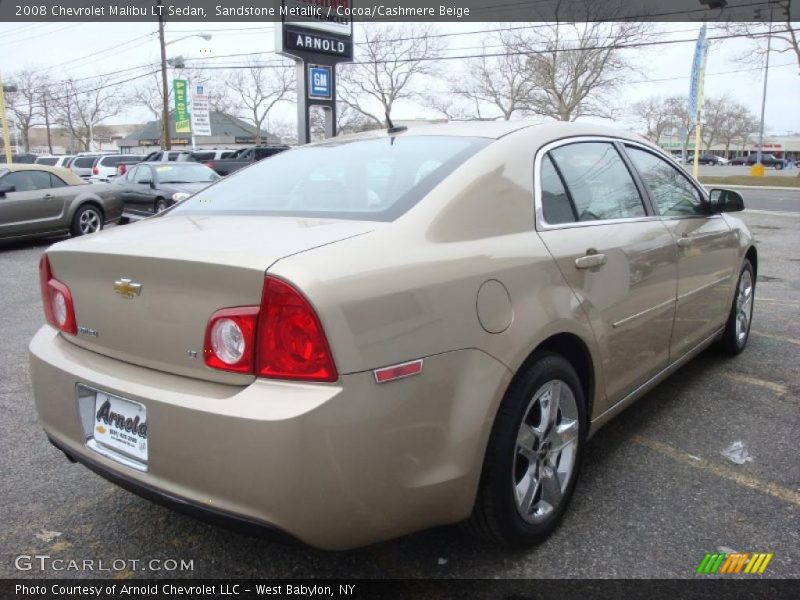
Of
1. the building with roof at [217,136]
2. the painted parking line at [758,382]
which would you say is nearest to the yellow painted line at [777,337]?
the painted parking line at [758,382]

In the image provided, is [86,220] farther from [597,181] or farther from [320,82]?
[597,181]

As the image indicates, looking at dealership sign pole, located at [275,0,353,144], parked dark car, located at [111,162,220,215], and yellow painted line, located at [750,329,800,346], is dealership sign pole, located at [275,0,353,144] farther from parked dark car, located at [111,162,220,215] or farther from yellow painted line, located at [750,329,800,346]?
yellow painted line, located at [750,329,800,346]

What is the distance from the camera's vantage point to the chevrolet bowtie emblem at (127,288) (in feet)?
6.70

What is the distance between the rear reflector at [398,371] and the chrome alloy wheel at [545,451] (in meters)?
0.59

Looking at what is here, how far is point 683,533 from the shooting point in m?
2.52

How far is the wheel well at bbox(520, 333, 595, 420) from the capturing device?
2.43 m

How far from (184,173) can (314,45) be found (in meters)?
4.10

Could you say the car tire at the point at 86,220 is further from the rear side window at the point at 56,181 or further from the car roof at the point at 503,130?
the car roof at the point at 503,130

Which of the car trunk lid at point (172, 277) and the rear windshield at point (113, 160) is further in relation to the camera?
the rear windshield at point (113, 160)

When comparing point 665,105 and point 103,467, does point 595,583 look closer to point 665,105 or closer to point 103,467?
point 103,467

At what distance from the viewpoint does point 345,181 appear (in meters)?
2.63

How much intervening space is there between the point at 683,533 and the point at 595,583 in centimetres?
52

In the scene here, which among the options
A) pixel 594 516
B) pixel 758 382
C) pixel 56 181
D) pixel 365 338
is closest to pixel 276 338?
pixel 365 338

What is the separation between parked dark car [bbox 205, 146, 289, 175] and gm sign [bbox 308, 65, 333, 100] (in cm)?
943
